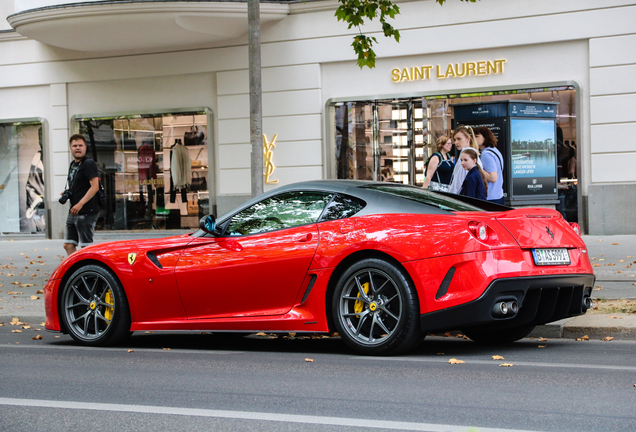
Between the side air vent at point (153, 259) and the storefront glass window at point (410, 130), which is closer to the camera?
the side air vent at point (153, 259)

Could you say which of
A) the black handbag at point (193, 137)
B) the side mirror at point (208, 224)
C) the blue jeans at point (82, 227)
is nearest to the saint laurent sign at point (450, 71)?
the black handbag at point (193, 137)

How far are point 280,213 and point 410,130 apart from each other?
11.8 metres

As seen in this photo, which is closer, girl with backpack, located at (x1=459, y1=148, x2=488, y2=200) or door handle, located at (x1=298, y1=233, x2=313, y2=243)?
door handle, located at (x1=298, y1=233, x2=313, y2=243)

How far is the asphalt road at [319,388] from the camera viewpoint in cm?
425

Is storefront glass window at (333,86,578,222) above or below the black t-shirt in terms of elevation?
above

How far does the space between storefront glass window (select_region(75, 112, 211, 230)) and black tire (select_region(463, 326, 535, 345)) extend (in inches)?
524

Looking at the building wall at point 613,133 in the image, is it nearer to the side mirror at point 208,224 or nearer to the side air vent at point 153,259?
the side mirror at point 208,224

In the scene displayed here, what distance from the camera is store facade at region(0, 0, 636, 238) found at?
16.0 metres

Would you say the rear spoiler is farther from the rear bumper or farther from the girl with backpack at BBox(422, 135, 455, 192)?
the girl with backpack at BBox(422, 135, 455, 192)

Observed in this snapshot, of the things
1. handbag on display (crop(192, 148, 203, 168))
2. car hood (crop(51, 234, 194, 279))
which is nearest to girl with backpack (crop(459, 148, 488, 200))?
car hood (crop(51, 234, 194, 279))

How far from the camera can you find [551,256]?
5.91 m

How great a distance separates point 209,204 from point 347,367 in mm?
14177

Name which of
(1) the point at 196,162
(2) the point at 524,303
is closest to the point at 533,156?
(1) the point at 196,162

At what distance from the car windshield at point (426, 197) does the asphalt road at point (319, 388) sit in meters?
1.09
